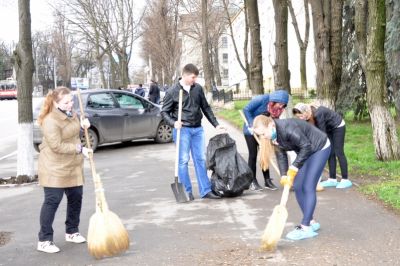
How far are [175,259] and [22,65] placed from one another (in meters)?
5.96

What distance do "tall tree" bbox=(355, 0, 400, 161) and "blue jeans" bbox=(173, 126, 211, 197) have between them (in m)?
3.58

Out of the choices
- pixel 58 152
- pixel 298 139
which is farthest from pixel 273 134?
pixel 58 152

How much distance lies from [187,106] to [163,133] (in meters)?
7.73

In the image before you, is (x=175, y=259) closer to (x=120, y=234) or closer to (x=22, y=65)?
(x=120, y=234)

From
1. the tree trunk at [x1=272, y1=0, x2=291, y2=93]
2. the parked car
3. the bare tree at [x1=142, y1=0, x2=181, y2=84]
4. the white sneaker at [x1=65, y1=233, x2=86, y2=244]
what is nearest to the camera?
the white sneaker at [x1=65, y1=233, x2=86, y2=244]

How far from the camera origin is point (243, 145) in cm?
1384

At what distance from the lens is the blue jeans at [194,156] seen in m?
7.54

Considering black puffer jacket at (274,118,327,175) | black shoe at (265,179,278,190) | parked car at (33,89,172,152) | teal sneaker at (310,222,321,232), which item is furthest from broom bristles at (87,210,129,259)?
parked car at (33,89,172,152)

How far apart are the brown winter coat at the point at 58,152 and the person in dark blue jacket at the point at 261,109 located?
2402 mm

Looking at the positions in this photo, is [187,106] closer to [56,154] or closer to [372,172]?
[56,154]

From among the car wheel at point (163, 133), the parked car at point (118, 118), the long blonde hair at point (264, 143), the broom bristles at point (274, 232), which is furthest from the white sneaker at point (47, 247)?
the car wheel at point (163, 133)

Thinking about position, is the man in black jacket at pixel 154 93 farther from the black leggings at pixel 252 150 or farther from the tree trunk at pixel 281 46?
the black leggings at pixel 252 150

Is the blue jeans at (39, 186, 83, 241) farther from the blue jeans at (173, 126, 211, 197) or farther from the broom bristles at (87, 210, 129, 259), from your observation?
the blue jeans at (173, 126, 211, 197)

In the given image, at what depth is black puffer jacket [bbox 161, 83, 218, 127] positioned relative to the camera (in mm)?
7531
